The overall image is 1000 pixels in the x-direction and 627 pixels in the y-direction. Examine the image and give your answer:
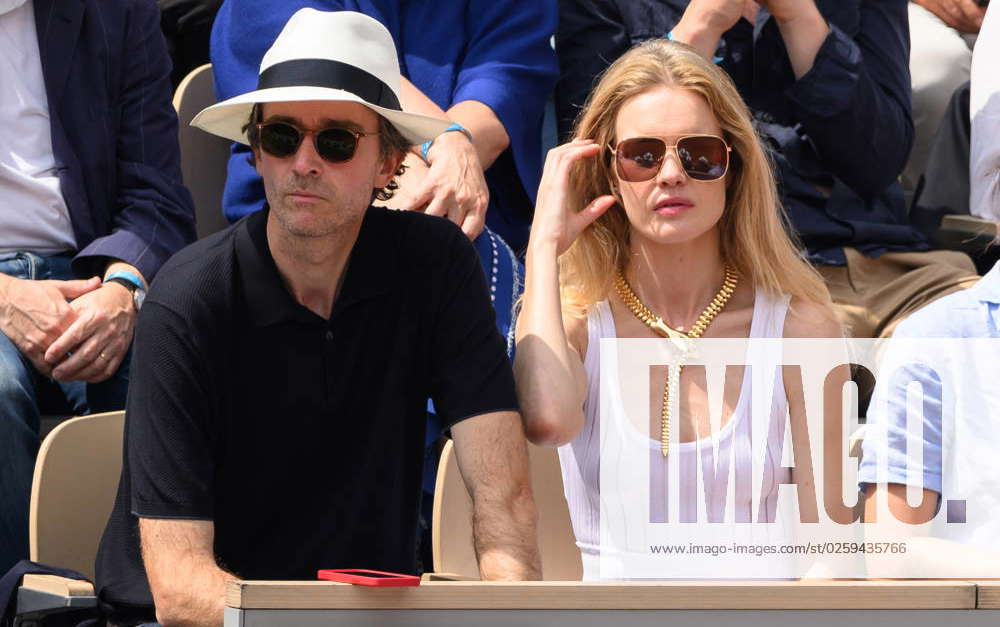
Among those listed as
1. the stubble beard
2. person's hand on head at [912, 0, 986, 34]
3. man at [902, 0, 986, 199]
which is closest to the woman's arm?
the stubble beard

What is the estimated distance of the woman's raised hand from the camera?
294cm

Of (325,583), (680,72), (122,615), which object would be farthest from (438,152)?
(325,583)

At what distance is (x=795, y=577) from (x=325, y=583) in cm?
102

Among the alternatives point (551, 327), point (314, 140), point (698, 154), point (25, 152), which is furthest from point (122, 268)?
point (698, 154)

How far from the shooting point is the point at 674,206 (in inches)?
116

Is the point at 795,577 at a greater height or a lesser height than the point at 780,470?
lesser

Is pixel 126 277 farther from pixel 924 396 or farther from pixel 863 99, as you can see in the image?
pixel 863 99

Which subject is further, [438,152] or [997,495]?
[438,152]

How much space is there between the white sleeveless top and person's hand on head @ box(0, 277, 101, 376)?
1174 mm

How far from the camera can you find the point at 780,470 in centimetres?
285

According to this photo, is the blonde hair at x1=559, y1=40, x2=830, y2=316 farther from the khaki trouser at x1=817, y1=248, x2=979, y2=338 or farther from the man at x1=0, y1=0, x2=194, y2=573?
the man at x1=0, y1=0, x2=194, y2=573

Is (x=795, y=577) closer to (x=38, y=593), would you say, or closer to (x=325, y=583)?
(x=325, y=583)

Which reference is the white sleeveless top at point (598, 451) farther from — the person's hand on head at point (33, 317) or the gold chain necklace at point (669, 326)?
the person's hand on head at point (33, 317)

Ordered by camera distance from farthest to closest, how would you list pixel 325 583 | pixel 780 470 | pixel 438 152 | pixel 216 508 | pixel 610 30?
pixel 610 30 → pixel 438 152 → pixel 780 470 → pixel 216 508 → pixel 325 583
